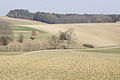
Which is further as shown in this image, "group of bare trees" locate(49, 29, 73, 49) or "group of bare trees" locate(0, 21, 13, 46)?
"group of bare trees" locate(49, 29, 73, 49)

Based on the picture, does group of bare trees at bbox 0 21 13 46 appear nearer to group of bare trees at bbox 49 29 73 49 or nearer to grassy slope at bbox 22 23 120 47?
group of bare trees at bbox 49 29 73 49

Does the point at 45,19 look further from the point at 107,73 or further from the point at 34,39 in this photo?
the point at 107,73

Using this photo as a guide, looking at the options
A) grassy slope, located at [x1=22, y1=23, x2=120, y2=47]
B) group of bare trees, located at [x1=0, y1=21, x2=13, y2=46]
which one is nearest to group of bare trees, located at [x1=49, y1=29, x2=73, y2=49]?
grassy slope, located at [x1=22, y1=23, x2=120, y2=47]

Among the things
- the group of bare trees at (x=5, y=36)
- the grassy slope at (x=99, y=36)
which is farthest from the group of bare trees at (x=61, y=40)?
the group of bare trees at (x=5, y=36)

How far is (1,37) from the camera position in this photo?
60062mm

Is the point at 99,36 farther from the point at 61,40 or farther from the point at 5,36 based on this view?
the point at 5,36

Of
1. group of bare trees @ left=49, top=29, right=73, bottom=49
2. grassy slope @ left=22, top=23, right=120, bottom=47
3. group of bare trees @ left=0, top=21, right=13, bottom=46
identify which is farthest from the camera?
grassy slope @ left=22, top=23, right=120, bottom=47

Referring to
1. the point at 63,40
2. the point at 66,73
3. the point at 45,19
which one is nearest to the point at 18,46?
the point at 63,40

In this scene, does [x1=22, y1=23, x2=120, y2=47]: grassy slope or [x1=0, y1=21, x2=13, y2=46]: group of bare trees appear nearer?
[x1=0, y1=21, x2=13, y2=46]: group of bare trees

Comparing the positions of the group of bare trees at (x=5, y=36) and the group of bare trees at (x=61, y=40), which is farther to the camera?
the group of bare trees at (x=61, y=40)

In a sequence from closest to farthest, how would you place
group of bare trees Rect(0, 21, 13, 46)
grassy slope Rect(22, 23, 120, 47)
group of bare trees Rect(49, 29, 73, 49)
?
group of bare trees Rect(0, 21, 13, 46), group of bare trees Rect(49, 29, 73, 49), grassy slope Rect(22, 23, 120, 47)

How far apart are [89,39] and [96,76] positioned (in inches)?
1937

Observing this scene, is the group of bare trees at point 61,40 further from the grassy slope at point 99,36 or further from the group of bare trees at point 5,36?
the group of bare trees at point 5,36

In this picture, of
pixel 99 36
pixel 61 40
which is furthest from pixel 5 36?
pixel 99 36
